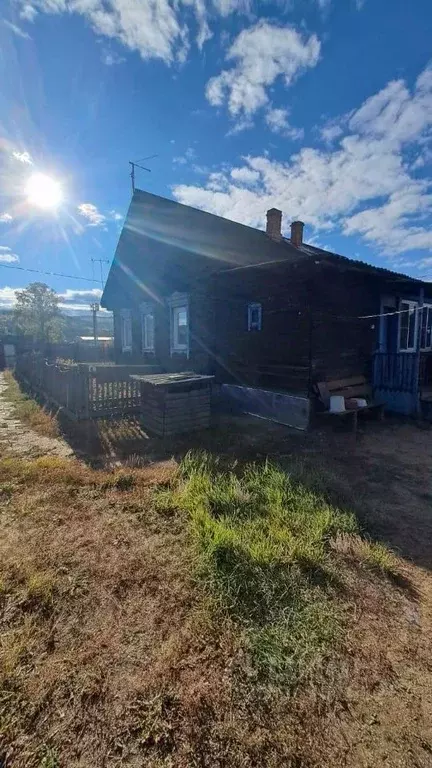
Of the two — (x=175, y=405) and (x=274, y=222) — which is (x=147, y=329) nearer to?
(x=274, y=222)

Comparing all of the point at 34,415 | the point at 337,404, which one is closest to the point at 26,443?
the point at 34,415

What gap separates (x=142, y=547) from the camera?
9.82ft

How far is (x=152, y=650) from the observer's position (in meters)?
1.97

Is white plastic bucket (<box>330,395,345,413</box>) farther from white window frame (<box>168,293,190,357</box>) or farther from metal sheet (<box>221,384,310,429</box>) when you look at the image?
white window frame (<box>168,293,190,357</box>)

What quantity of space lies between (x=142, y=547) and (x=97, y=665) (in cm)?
112

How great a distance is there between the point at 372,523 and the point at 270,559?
144 cm

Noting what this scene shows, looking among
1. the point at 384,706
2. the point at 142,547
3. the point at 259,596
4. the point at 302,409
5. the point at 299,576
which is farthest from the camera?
the point at 302,409

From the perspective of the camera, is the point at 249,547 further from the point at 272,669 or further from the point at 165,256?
the point at 165,256

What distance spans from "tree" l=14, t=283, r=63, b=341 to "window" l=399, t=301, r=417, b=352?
101ft

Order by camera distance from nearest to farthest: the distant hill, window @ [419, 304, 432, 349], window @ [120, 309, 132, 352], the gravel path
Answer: the gravel path, window @ [419, 304, 432, 349], window @ [120, 309, 132, 352], the distant hill

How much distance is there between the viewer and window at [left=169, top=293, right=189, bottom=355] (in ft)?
33.6

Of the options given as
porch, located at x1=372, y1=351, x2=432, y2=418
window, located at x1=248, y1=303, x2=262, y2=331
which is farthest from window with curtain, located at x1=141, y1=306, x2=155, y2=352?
porch, located at x1=372, y1=351, x2=432, y2=418

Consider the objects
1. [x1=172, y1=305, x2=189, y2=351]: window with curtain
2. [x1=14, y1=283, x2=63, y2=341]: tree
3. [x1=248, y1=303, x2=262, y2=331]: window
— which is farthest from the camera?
[x1=14, y1=283, x2=63, y2=341]: tree

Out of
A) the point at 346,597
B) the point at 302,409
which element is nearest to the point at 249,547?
the point at 346,597
